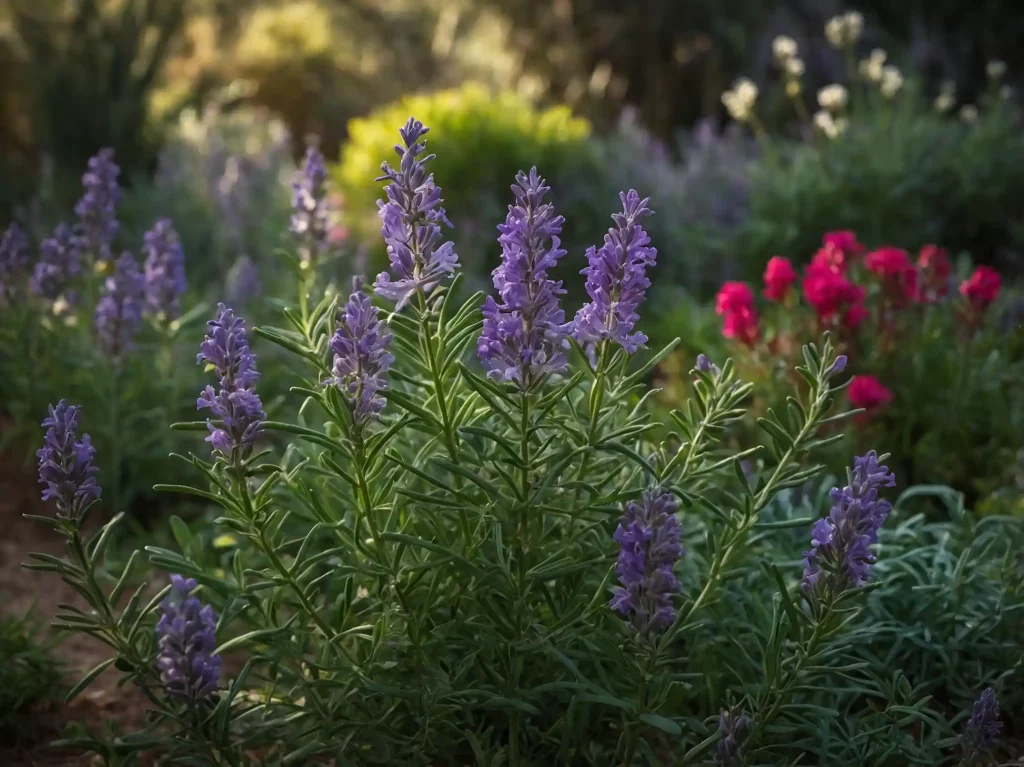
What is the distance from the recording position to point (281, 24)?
11945mm

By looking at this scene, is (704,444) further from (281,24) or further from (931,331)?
(281,24)

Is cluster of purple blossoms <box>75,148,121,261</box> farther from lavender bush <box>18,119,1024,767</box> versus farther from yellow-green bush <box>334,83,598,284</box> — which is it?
yellow-green bush <box>334,83,598,284</box>

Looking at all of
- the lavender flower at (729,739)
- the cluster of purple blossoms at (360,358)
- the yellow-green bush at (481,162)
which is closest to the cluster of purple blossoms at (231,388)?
the cluster of purple blossoms at (360,358)

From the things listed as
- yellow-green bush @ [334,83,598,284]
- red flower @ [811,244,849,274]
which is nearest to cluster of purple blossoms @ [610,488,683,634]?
red flower @ [811,244,849,274]

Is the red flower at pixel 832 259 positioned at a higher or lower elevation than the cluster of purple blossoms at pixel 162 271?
lower

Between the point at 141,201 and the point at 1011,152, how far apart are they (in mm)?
4383

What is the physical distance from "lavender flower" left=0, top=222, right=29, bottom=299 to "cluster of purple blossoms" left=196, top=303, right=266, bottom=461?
5.98 feet

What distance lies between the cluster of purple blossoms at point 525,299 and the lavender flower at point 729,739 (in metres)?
0.62

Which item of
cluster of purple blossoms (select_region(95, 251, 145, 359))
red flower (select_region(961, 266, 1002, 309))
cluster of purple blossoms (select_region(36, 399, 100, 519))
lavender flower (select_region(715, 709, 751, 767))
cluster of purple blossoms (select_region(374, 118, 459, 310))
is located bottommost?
lavender flower (select_region(715, 709, 751, 767))

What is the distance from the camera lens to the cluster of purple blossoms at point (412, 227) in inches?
62.9

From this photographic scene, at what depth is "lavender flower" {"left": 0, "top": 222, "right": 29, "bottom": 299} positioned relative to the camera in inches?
124

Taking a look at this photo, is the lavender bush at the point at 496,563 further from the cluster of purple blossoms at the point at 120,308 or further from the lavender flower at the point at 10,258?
the lavender flower at the point at 10,258

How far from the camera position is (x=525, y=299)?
1570 millimetres

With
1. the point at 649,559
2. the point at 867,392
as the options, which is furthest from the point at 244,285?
the point at 649,559
